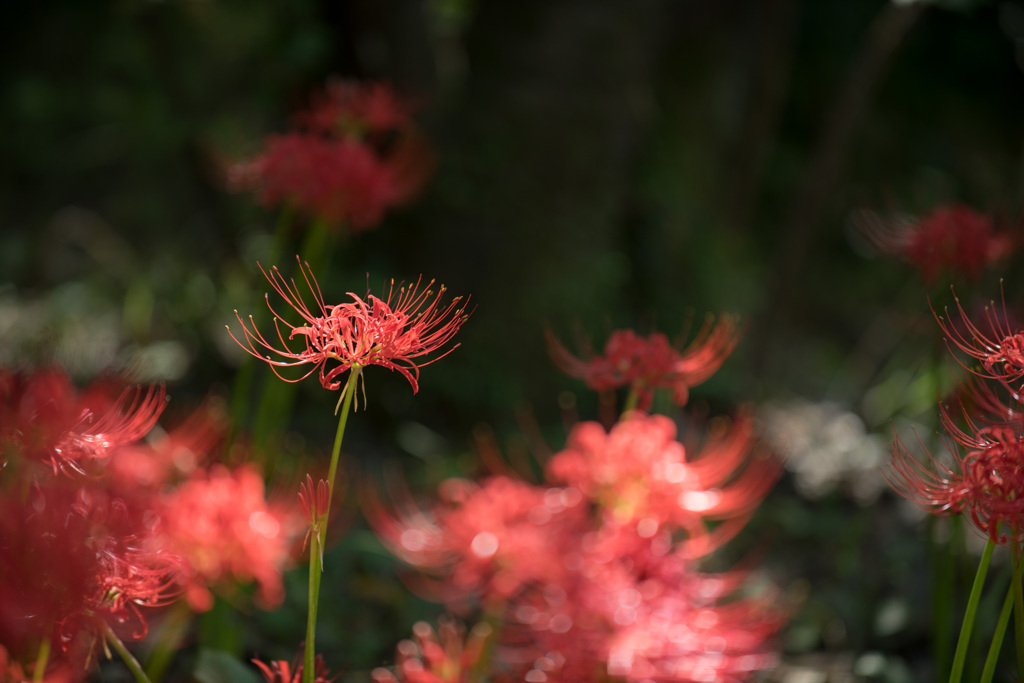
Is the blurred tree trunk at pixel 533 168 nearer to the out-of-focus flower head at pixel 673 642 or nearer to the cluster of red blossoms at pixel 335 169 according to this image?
the cluster of red blossoms at pixel 335 169

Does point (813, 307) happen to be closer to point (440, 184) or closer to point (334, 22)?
point (440, 184)

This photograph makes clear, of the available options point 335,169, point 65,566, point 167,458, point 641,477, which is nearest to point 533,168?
point 335,169

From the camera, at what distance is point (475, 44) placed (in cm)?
376

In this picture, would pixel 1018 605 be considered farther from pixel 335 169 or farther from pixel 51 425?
pixel 335 169

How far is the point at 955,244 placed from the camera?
63.9 inches

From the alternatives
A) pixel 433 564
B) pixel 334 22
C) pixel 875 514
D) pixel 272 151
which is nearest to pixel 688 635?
pixel 433 564

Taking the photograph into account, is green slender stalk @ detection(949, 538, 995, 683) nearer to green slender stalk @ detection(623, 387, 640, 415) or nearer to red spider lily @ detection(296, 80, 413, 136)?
green slender stalk @ detection(623, 387, 640, 415)

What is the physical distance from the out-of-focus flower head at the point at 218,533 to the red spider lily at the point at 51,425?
9.9 inches

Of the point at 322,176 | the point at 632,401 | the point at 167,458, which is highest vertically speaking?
the point at 322,176

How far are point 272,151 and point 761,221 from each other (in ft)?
17.7

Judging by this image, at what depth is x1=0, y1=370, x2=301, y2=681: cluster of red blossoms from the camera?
854 millimetres

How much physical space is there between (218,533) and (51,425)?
1.39ft

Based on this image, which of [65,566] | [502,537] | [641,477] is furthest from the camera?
[502,537]

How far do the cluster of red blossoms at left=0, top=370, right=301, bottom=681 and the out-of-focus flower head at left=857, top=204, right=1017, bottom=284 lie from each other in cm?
148
